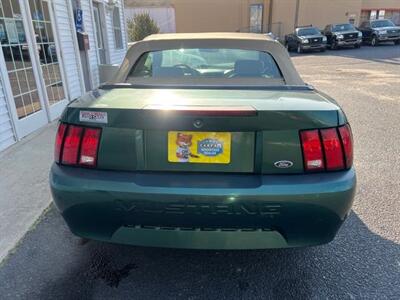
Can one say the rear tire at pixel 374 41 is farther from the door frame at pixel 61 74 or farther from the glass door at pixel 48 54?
the glass door at pixel 48 54

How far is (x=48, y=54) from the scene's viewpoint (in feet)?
20.2

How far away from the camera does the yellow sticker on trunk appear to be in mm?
1845

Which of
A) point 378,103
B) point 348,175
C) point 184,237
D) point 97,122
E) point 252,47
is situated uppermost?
point 252,47

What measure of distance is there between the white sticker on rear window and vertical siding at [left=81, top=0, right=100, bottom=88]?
7.02 meters

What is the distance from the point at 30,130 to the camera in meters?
5.30

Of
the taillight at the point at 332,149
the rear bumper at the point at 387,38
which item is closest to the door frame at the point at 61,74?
the taillight at the point at 332,149

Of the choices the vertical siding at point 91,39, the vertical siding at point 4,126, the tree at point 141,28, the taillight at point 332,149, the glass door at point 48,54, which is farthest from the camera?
the tree at point 141,28

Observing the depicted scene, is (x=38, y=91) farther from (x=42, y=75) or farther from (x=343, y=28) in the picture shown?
(x=343, y=28)

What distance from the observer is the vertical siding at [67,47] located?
6641mm

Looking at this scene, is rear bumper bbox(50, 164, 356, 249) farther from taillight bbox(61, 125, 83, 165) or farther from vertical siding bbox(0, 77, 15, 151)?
vertical siding bbox(0, 77, 15, 151)

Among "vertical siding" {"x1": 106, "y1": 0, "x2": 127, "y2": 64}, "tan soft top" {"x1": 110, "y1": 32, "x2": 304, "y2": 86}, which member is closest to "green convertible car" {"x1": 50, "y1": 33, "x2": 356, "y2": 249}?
"tan soft top" {"x1": 110, "y1": 32, "x2": 304, "y2": 86}

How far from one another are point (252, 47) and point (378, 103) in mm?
5516

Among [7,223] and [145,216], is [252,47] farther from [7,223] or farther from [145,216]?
[7,223]

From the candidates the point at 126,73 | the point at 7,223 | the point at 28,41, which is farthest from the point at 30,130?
the point at 126,73
